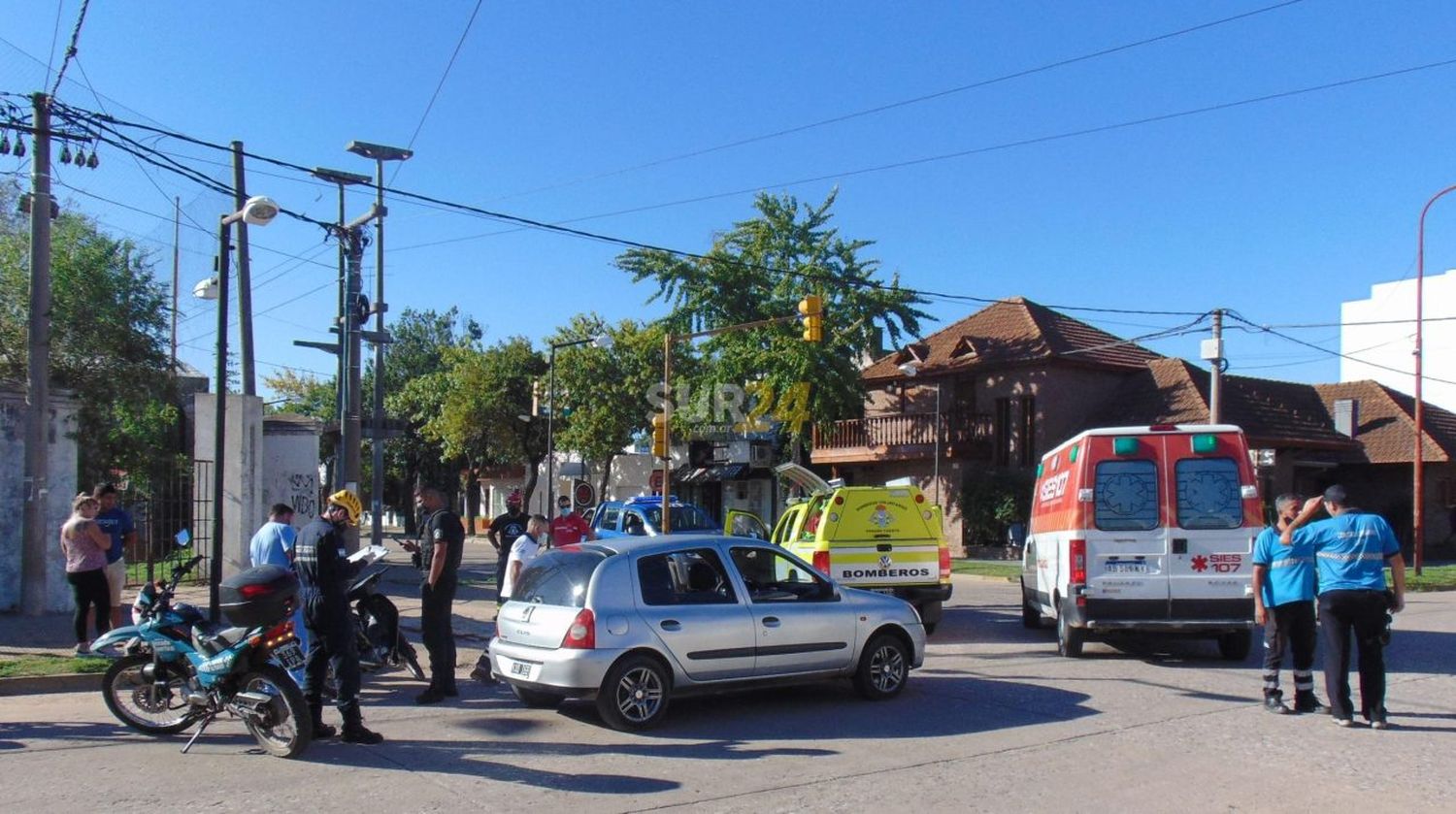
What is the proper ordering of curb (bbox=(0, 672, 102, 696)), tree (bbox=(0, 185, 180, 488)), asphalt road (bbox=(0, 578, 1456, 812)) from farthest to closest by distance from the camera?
tree (bbox=(0, 185, 180, 488)) < curb (bbox=(0, 672, 102, 696)) < asphalt road (bbox=(0, 578, 1456, 812))

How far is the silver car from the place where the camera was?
27.3 feet

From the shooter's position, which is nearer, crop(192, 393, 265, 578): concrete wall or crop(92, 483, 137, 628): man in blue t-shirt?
crop(92, 483, 137, 628): man in blue t-shirt

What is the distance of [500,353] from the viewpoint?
47.0m

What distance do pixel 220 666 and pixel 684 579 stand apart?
10.9 feet

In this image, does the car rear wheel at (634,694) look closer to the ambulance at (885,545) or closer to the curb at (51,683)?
the curb at (51,683)

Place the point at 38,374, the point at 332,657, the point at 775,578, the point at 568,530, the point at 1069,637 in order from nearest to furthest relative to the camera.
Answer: the point at 332,657 → the point at 775,578 → the point at 1069,637 → the point at 38,374 → the point at 568,530

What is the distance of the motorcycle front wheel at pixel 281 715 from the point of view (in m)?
7.39

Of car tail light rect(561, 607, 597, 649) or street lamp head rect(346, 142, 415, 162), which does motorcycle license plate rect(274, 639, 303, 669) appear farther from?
street lamp head rect(346, 142, 415, 162)

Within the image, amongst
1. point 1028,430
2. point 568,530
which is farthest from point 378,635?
point 1028,430

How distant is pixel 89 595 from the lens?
11133 millimetres

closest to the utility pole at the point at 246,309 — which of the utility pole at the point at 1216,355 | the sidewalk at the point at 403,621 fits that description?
the sidewalk at the point at 403,621

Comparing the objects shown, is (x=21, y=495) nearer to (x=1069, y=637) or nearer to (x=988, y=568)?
(x=1069, y=637)

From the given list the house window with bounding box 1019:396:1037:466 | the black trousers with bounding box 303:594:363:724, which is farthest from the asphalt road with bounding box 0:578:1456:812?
the house window with bounding box 1019:396:1037:466

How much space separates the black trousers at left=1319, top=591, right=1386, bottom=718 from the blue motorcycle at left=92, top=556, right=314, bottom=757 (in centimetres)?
736
